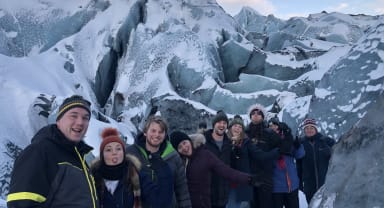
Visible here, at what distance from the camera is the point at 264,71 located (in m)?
23.0

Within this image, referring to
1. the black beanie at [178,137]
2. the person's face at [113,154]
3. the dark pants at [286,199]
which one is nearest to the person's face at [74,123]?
the person's face at [113,154]

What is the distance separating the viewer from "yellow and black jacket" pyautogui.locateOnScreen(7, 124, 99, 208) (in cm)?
195

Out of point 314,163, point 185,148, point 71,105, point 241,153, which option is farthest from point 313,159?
point 71,105

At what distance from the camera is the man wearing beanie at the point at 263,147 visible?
465cm

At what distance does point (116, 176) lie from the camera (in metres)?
2.79

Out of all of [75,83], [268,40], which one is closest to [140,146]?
[75,83]

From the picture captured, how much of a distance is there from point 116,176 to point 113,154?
0.51 feet

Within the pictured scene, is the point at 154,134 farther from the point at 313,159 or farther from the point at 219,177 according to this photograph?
the point at 313,159

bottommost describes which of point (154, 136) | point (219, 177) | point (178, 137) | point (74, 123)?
Answer: point (219, 177)

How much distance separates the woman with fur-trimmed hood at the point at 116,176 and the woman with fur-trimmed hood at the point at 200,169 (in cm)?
110

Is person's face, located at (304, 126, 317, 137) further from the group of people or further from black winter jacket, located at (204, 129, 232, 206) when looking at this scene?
black winter jacket, located at (204, 129, 232, 206)

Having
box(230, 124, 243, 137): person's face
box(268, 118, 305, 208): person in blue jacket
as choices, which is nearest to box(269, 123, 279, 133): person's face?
box(268, 118, 305, 208): person in blue jacket

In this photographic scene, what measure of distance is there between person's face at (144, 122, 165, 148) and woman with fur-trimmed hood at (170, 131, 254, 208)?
0.69m

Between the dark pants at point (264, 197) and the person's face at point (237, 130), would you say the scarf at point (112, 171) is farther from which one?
the dark pants at point (264, 197)
